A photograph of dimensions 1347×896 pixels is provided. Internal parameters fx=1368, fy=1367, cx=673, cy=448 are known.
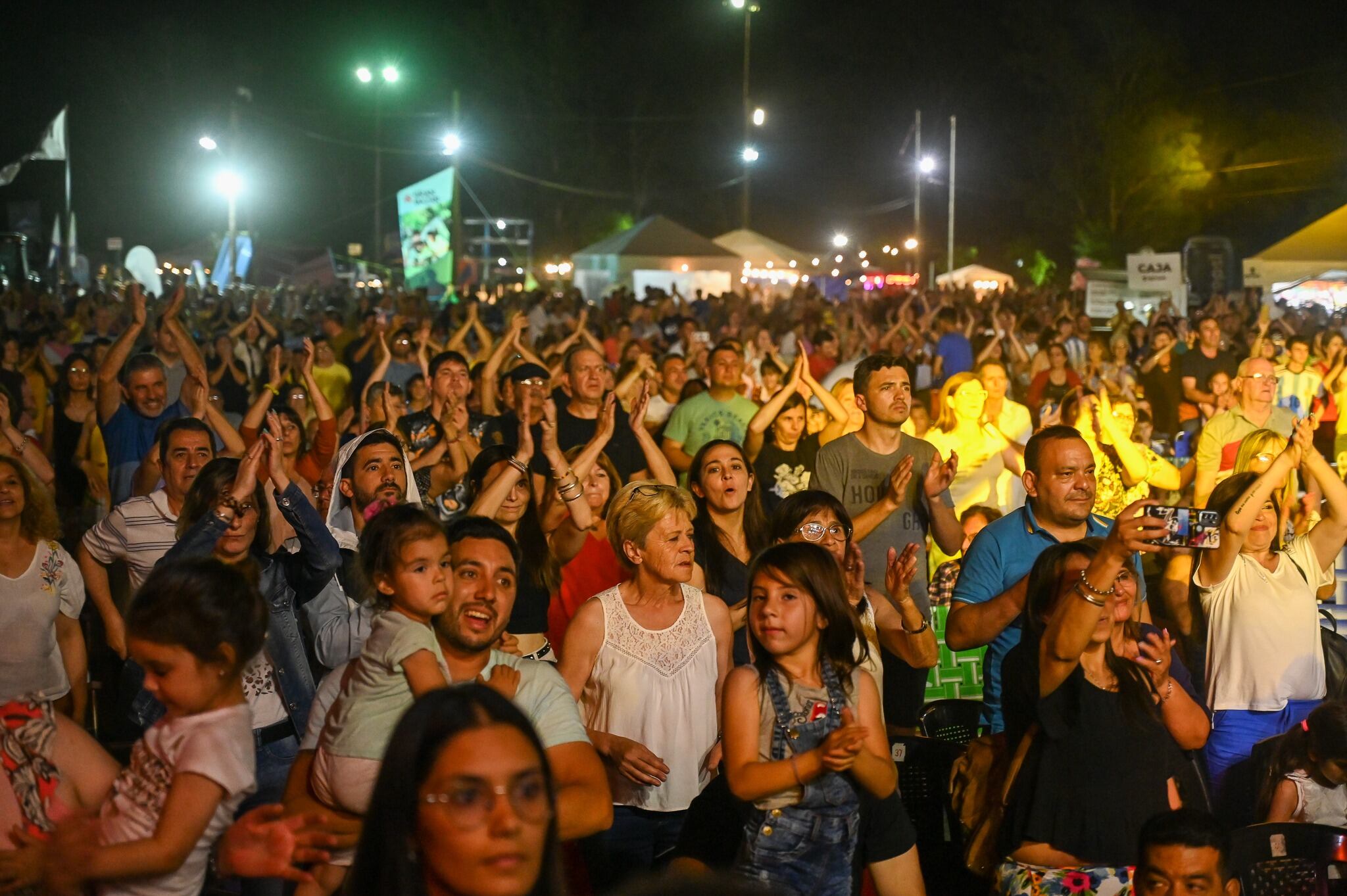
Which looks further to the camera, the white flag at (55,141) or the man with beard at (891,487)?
the white flag at (55,141)

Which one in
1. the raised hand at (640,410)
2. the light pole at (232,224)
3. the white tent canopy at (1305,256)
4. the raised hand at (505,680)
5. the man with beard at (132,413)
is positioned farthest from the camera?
the light pole at (232,224)

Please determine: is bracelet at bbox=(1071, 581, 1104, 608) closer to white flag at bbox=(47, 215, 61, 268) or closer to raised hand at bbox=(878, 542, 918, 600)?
raised hand at bbox=(878, 542, 918, 600)

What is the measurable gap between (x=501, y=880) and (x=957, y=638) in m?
3.15

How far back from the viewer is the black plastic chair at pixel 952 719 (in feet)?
18.5

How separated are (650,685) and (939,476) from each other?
217cm

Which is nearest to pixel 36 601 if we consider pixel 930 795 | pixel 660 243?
pixel 930 795

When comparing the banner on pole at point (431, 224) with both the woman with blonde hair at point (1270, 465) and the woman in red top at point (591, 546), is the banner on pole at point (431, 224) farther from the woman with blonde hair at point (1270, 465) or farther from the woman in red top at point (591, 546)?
the woman with blonde hair at point (1270, 465)

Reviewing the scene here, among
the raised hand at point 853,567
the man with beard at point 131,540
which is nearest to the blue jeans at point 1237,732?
the raised hand at point 853,567

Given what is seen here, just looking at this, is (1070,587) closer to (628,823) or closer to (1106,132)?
(628,823)

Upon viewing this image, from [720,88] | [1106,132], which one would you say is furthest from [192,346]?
[720,88]

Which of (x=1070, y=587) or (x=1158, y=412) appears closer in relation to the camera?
(x=1070, y=587)

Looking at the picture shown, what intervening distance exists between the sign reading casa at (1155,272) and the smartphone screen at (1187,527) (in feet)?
58.6

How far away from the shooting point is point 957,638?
4988 mm

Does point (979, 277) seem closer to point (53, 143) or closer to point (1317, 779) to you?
point (53, 143)
